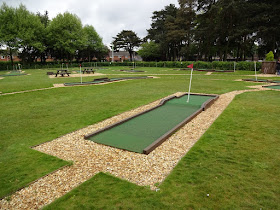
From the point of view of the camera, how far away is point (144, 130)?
5.29 meters

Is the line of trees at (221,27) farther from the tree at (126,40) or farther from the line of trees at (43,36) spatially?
the line of trees at (43,36)

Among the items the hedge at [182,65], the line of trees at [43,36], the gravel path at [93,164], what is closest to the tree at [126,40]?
the line of trees at [43,36]

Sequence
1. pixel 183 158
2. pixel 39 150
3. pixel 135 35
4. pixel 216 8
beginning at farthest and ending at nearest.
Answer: pixel 135 35, pixel 216 8, pixel 39 150, pixel 183 158

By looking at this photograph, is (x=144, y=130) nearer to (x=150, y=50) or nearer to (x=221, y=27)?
(x=221, y=27)

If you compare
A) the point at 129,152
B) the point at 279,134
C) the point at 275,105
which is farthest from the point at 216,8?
the point at 129,152

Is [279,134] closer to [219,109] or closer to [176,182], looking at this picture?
[219,109]

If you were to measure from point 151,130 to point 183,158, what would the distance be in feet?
5.06

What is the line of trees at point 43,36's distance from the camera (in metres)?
38.1

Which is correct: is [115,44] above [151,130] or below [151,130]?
above

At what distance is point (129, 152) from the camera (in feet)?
13.6

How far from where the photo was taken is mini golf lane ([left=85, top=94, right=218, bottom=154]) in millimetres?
4480

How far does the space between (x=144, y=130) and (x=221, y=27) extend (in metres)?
34.8

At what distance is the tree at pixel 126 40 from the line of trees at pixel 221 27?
27.7ft

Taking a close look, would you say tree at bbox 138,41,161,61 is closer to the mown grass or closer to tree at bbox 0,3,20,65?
tree at bbox 0,3,20,65
